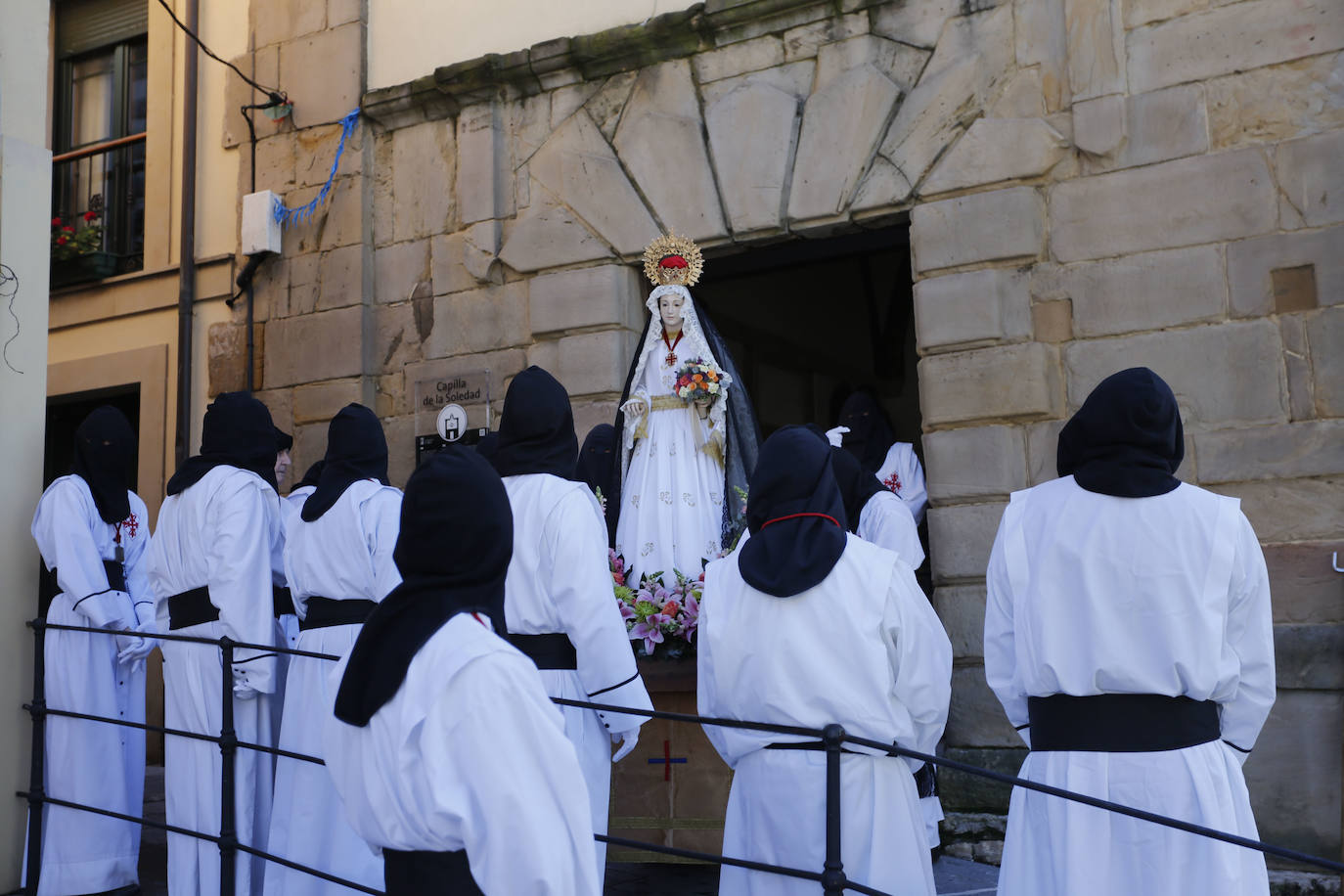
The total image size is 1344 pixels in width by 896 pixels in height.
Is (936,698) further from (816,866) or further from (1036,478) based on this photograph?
(1036,478)

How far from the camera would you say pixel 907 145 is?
21.8 ft

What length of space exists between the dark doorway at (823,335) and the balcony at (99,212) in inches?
179

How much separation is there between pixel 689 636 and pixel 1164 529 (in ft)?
8.55

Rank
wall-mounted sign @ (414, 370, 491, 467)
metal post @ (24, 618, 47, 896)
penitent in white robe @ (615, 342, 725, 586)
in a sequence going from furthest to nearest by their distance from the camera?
1. wall-mounted sign @ (414, 370, 491, 467)
2. penitent in white robe @ (615, 342, 725, 586)
3. metal post @ (24, 618, 47, 896)

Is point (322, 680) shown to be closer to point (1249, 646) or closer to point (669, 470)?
point (669, 470)

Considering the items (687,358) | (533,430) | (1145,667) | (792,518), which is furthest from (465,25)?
(1145,667)

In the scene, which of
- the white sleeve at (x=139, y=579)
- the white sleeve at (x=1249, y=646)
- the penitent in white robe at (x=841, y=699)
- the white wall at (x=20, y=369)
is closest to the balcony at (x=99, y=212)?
the white wall at (x=20, y=369)

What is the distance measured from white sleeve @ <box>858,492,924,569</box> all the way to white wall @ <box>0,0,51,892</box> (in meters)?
3.78

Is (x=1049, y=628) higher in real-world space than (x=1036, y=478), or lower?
lower

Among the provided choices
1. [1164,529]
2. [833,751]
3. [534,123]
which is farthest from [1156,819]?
[534,123]

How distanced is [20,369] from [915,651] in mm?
4228

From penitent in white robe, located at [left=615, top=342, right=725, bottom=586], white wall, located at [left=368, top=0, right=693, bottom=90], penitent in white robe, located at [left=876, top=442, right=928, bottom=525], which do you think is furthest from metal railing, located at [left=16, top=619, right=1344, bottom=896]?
white wall, located at [left=368, top=0, right=693, bottom=90]

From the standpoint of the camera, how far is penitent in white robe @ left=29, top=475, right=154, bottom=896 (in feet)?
17.1

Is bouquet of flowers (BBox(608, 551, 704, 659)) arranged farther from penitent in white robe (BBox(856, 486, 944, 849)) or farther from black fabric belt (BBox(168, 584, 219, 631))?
black fabric belt (BBox(168, 584, 219, 631))
